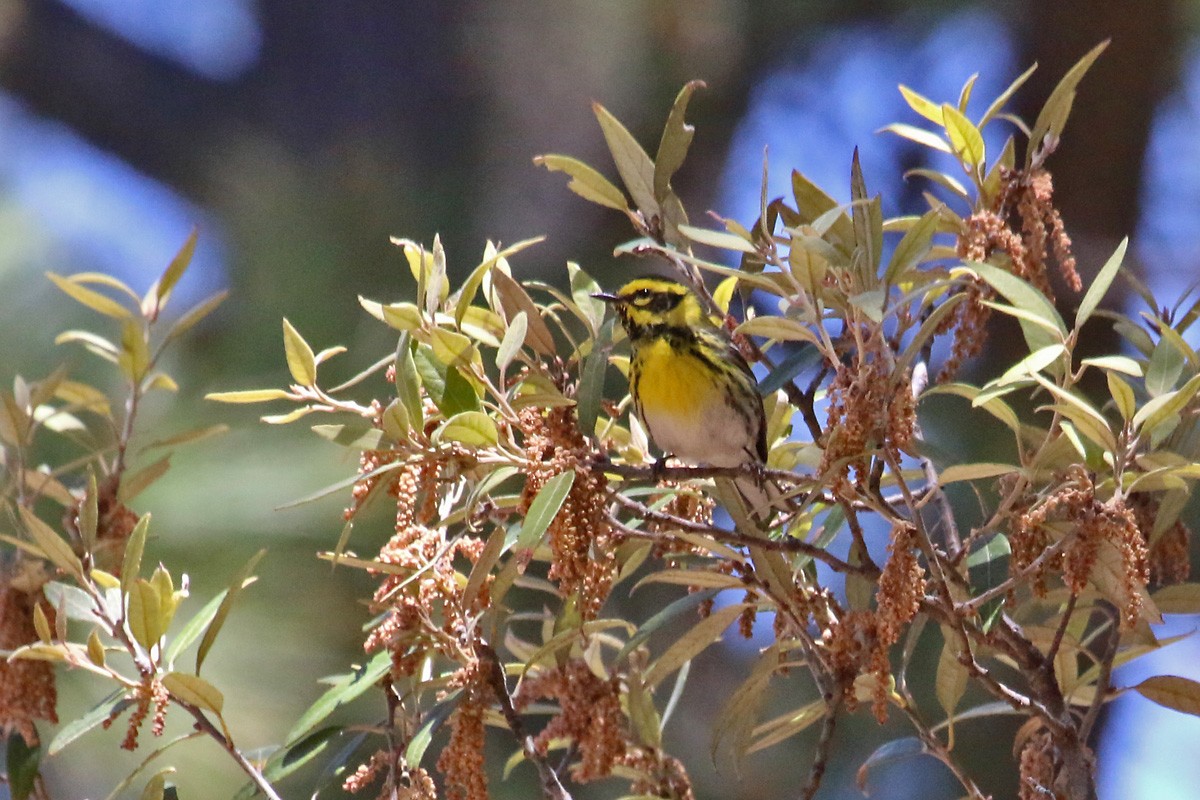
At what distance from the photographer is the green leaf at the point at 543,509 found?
104 centimetres

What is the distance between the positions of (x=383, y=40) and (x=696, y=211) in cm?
147

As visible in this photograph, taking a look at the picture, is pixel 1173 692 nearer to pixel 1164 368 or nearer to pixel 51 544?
pixel 1164 368

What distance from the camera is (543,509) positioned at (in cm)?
106

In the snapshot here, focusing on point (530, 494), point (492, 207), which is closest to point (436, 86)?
point (492, 207)

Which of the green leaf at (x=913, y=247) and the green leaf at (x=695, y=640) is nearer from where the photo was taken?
the green leaf at (x=913, y=247)

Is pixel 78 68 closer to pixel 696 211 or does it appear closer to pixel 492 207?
pixel 492 207

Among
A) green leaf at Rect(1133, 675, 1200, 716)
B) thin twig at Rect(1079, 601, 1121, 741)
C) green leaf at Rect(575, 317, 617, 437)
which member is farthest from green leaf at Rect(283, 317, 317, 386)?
green leaf at Rect(1133, 675, 1200, 716)

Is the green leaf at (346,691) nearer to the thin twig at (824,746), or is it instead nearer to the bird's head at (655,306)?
the thin twig at (824,746)

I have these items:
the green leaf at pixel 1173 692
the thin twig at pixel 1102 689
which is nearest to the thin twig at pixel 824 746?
the thin twig at pixel 1102 689

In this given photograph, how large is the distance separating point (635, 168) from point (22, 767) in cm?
97

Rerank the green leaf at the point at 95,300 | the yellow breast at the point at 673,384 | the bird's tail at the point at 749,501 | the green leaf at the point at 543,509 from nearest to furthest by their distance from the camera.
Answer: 1. the green leaf at the point at 543,509
2. the bird's tail at the point at 749,501
3. the green leaf at the point at 95,300
4. the yellow breast at the point at 673,384

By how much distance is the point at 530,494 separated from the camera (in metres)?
Answer: 1.15

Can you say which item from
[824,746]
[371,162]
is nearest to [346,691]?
[824,746]

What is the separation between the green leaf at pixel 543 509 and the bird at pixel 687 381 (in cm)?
105
